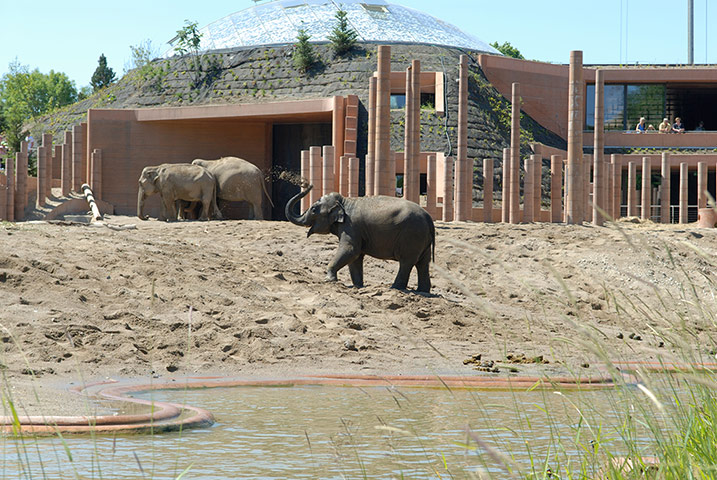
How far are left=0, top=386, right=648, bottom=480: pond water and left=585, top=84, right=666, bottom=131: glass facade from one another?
32.9 meters

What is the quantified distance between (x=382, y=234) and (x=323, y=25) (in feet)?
91.9

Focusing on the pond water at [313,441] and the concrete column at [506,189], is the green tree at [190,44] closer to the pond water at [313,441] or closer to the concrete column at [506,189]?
the concrete column at [506,189]

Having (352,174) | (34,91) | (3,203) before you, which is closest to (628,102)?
(352,174)

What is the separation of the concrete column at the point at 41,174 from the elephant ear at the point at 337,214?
1332cm

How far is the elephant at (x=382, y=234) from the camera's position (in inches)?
591

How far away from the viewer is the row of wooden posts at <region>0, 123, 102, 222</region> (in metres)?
25.2

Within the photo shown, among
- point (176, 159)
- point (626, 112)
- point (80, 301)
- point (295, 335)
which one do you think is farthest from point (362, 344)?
point (626, 112)

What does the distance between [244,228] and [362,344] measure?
836 cm

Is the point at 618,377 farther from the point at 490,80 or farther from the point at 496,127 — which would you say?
the point at 490,80

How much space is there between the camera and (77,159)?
30.2 meters

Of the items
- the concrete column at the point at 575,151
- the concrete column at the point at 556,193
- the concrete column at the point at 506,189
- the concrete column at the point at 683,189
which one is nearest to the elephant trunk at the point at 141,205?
the concrete column at the point at 506,189

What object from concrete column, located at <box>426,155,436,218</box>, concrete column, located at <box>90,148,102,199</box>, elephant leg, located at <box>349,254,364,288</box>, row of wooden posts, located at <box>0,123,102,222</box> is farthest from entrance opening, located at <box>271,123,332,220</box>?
elephant leg, located at <box>349,254,364,288</box>

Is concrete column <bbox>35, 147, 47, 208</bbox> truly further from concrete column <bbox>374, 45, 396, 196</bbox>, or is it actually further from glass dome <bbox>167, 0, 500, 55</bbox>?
glass dome <bbox>167, 0, 500, 55</bbox>

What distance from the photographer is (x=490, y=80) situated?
3581cm
